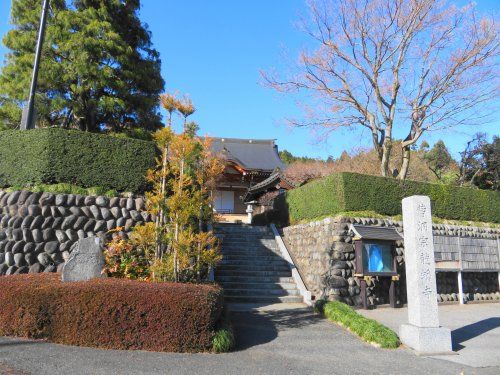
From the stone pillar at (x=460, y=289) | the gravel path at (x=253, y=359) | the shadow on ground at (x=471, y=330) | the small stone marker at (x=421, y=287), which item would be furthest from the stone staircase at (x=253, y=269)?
the stone pillar at (x=460, y=289)

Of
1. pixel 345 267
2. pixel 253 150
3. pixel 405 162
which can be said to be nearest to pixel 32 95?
pixel 345 267

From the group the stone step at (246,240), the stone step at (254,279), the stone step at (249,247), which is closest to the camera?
the stone step at (254,279)

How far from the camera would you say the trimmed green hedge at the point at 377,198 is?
1230 cm

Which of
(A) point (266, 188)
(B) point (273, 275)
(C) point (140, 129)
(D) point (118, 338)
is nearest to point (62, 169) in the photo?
(C) point (140, 129)

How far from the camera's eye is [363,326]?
7.84m

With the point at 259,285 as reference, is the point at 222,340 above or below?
below

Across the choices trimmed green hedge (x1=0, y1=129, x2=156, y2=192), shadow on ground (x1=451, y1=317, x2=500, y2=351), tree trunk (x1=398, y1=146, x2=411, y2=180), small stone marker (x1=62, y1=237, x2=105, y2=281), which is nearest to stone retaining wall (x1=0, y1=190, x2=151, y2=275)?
trimmed green hedge (x1=0, y1=129, x2=156, y2=192)

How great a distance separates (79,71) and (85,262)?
7812 millimetres

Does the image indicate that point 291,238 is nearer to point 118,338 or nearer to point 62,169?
point 62,169

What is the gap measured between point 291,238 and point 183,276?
744 centimetres

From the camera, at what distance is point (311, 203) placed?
548 inches

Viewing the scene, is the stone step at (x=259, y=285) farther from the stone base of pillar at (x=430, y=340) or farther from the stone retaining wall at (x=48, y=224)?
the stone base of pillar at (x=430, y=340)

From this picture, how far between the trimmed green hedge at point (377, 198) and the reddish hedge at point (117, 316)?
7.00 meters

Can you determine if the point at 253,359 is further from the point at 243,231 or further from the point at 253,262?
the point at 243,231
